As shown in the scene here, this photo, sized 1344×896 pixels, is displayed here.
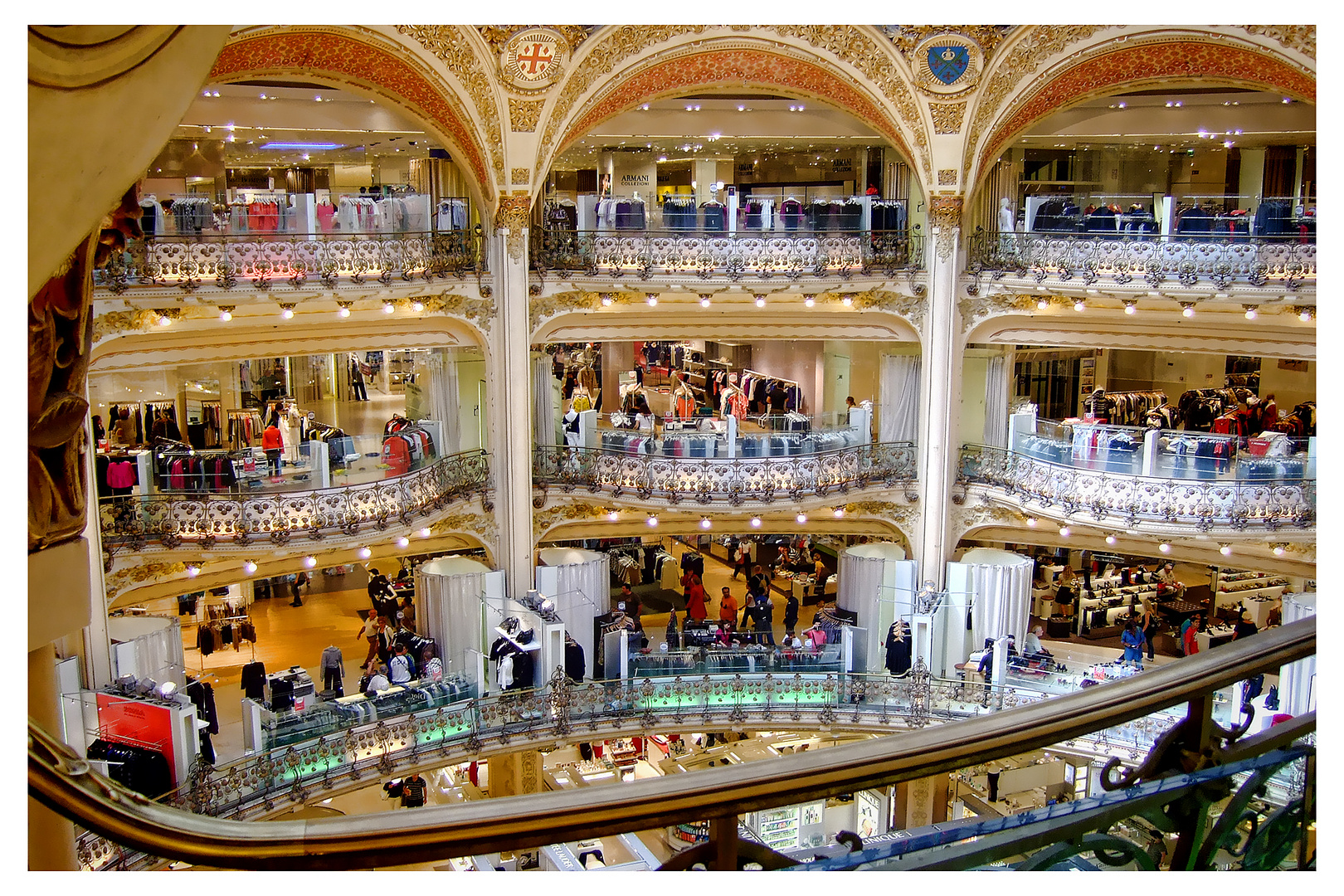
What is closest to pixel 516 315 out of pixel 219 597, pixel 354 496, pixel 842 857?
pixel 354 496

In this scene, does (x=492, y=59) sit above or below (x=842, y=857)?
above

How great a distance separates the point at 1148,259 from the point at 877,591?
7.22m

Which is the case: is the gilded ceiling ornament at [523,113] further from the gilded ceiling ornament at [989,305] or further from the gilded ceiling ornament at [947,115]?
the gilded ceiling ornament at [989,305]

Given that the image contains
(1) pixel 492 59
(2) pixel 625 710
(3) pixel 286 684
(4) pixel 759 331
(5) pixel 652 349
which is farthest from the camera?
(5) pixel 652 349

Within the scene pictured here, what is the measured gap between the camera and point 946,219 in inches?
787

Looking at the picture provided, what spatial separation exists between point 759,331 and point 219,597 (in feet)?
36.6

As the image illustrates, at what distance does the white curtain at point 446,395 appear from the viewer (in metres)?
20.1

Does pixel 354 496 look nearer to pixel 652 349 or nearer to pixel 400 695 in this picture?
pixel 400 695

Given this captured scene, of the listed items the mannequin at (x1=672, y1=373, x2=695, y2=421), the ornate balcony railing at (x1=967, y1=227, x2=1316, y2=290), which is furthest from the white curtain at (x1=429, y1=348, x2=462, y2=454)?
the ornate balcony railing at (x1=967, y1=227, x2=1316, y2=290)

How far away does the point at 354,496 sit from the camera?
17.8 meters

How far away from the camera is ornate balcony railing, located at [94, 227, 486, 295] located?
15578 mm

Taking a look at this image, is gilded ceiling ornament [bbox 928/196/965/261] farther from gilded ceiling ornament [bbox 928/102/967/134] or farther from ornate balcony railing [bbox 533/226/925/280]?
gilded ceiling ornament [bbox 928/102/967/134]

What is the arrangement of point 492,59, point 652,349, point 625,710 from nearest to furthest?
point 492,59 → point 625,710 → point 652,349

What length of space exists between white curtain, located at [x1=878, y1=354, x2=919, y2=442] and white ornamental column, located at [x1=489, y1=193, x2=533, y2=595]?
6.90 meters
